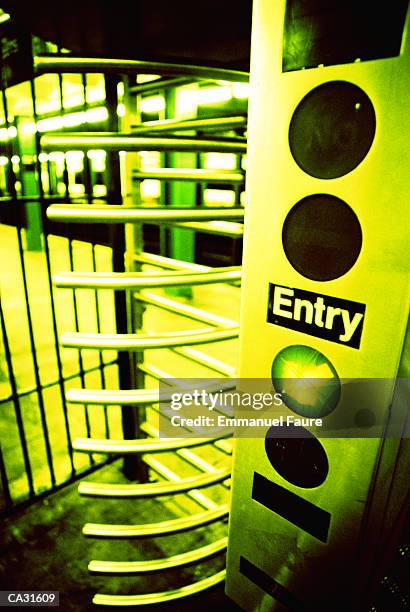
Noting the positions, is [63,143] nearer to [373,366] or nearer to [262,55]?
[262,55]

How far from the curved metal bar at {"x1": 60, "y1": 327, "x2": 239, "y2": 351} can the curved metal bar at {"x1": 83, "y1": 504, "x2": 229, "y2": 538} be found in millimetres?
662

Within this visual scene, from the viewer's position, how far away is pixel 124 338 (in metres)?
1.31

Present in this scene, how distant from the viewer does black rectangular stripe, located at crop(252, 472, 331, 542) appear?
1.12 meters

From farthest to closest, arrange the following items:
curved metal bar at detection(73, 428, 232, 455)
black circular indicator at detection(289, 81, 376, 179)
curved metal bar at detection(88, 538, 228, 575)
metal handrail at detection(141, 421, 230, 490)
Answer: metal handrail at detection(141, 421, 230, 490)
curved metal bar at detection(88, 538, 228, 575)
curved metal bar at detection(73, 428, 232, 455)
black circular indicator at detection(289, 81, 376, 179)

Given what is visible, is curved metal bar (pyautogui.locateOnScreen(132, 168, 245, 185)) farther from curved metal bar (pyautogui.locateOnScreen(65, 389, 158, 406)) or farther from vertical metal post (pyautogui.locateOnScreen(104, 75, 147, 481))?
curved metal bar (pyautogui.locateOnScreen(65, 389, 158, 406))

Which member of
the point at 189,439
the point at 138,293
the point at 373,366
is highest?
the point at 373,366

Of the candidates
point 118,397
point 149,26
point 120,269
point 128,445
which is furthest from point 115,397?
point 149,26

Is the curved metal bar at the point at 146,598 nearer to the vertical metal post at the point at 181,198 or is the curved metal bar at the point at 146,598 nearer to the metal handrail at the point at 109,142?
the metal handrail at the point at 109,142

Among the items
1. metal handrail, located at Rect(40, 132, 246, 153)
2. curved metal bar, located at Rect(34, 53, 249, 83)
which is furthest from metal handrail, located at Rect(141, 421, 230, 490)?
curved metal bar, located at Rect(34, 53, 249, 83)

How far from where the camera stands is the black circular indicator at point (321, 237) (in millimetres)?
865

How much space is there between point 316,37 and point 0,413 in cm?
335

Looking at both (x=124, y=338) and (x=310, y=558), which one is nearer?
(x=310, y=558)

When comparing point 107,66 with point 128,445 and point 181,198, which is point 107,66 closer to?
point 128,445

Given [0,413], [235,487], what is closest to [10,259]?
[0,413]
